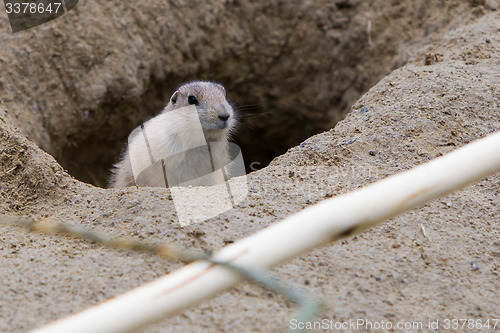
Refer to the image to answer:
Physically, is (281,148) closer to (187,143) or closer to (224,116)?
(187,143)

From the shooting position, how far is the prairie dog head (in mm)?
4555

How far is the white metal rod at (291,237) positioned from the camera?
167 centimetres

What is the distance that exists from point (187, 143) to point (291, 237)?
2964 millimetres

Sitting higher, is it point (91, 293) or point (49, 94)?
point (49, 94)

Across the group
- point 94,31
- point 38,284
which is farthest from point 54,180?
point 94,31

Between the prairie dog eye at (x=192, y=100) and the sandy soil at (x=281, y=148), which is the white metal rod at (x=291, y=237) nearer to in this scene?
the sandy soil at (x=281, y=148)

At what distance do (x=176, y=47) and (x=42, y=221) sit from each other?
3152 mm

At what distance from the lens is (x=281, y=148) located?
732 centimetres

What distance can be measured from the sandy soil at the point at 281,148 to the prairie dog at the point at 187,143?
31.9 inches

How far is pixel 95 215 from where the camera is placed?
3.29 meters

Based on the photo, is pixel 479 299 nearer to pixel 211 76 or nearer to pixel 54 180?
pixel 54 180

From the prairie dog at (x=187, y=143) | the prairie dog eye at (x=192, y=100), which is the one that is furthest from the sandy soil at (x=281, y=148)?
the prairie dog eye at (x=192, y=100)

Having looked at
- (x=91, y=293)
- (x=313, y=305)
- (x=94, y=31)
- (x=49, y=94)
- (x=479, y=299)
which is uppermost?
(x=94, y=31)

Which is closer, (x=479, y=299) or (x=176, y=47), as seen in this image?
(x=479, y=299)
